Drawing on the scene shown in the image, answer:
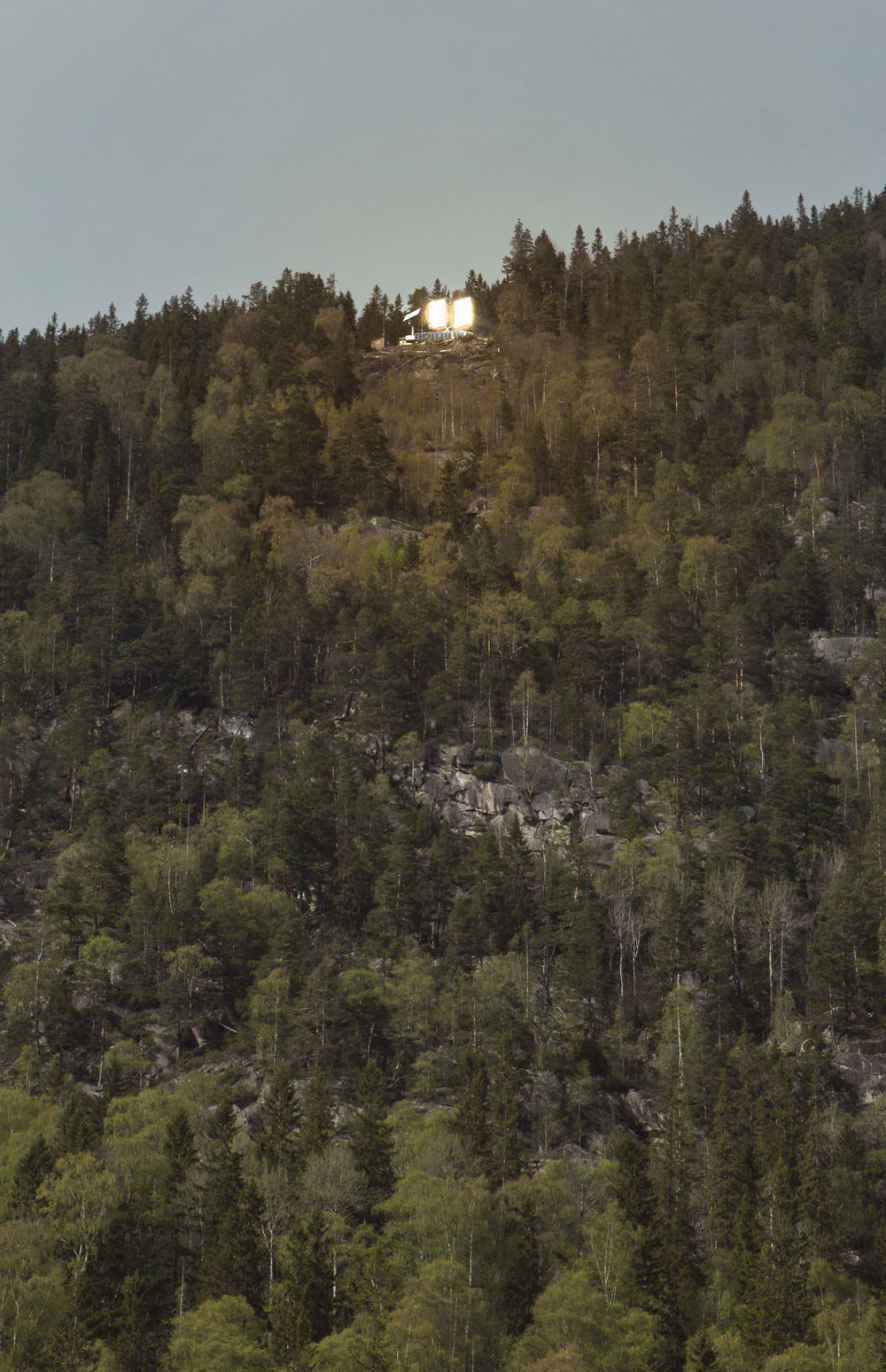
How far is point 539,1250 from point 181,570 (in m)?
91.6

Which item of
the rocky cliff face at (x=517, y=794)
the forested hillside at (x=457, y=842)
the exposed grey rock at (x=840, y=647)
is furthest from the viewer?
the exposed grey rock at (x=840, y=647)

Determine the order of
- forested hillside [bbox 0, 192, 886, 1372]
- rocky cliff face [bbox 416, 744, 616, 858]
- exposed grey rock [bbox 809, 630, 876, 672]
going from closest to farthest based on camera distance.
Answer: forested hillside [bbox 0, 192, 886, 1372] → rocky cliff face [bbox 416, 744, 616, 858] → exposed grey rock [bbox 809, 630, 876, 672]

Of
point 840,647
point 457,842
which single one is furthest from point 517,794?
point 840,647

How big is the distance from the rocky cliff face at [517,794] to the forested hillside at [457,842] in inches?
11.3

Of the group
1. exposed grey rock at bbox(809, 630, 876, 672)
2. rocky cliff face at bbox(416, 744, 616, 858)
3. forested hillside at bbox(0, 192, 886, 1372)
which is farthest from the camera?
exposed grey rock at bbox(809, 630, 876, 672)

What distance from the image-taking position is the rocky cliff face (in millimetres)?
115375

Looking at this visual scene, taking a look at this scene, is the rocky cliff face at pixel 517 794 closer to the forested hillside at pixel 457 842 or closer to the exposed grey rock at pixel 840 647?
the forested hillside at pixel 457 842

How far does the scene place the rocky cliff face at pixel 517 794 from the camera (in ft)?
379

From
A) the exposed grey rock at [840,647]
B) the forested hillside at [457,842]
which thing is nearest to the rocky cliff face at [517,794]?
the forested hillside at [457,842]

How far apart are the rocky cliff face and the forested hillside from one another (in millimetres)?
287

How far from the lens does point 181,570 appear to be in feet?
500

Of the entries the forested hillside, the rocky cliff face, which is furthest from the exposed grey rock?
the rocky cliff face

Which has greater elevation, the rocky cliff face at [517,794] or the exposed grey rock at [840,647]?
the exposed grey rock at [840,647]

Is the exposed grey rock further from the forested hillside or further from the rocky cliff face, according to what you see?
the rocky cliff face
